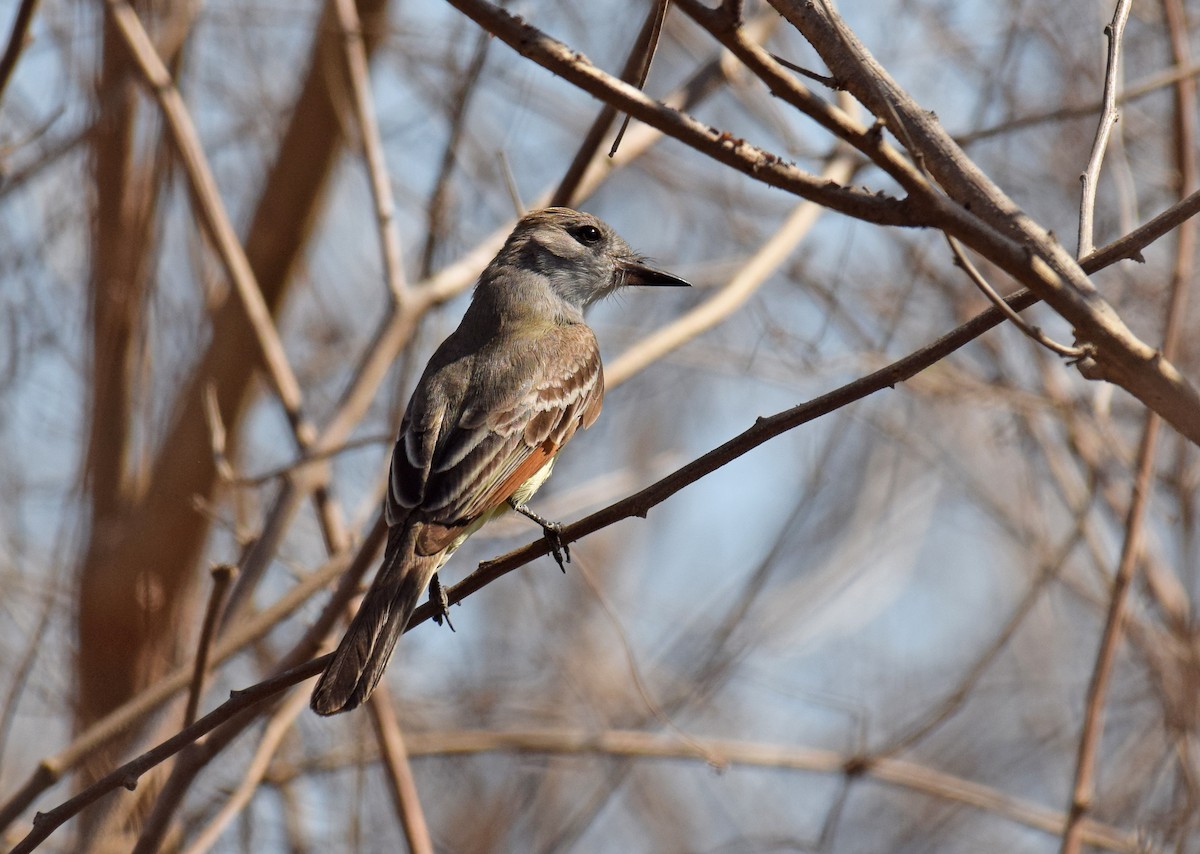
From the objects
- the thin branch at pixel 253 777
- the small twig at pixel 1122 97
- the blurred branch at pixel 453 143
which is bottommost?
the thin branch at pixel 253 777

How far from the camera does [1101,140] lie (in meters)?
2.78

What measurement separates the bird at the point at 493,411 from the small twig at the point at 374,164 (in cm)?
36

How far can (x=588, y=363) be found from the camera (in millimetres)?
5086

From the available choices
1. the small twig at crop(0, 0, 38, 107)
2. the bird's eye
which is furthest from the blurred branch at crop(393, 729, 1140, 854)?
the small twig at crop(0, 0, 38, 107)

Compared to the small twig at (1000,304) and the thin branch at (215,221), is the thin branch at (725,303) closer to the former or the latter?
the thin branch at (215,221)

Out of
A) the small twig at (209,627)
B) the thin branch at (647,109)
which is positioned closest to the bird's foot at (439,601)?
the small twig at (209,627)

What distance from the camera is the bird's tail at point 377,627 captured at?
3.38 meters

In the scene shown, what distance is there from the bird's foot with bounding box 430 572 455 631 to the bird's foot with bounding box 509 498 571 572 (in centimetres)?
34

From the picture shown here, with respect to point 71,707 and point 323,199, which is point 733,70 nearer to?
point 323,199

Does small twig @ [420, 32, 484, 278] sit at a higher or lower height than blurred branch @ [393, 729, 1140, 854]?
higher

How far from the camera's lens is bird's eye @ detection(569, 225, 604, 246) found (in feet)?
18.3

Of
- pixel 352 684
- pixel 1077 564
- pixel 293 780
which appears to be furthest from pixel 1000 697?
pixel 352 684

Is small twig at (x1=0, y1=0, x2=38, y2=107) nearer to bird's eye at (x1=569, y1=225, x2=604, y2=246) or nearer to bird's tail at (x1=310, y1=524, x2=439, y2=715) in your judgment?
bird's tail at (x1=310, y1=524, x2=439, y2=715)

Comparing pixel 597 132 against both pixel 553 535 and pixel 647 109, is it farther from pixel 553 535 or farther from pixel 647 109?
pixel 647 109
